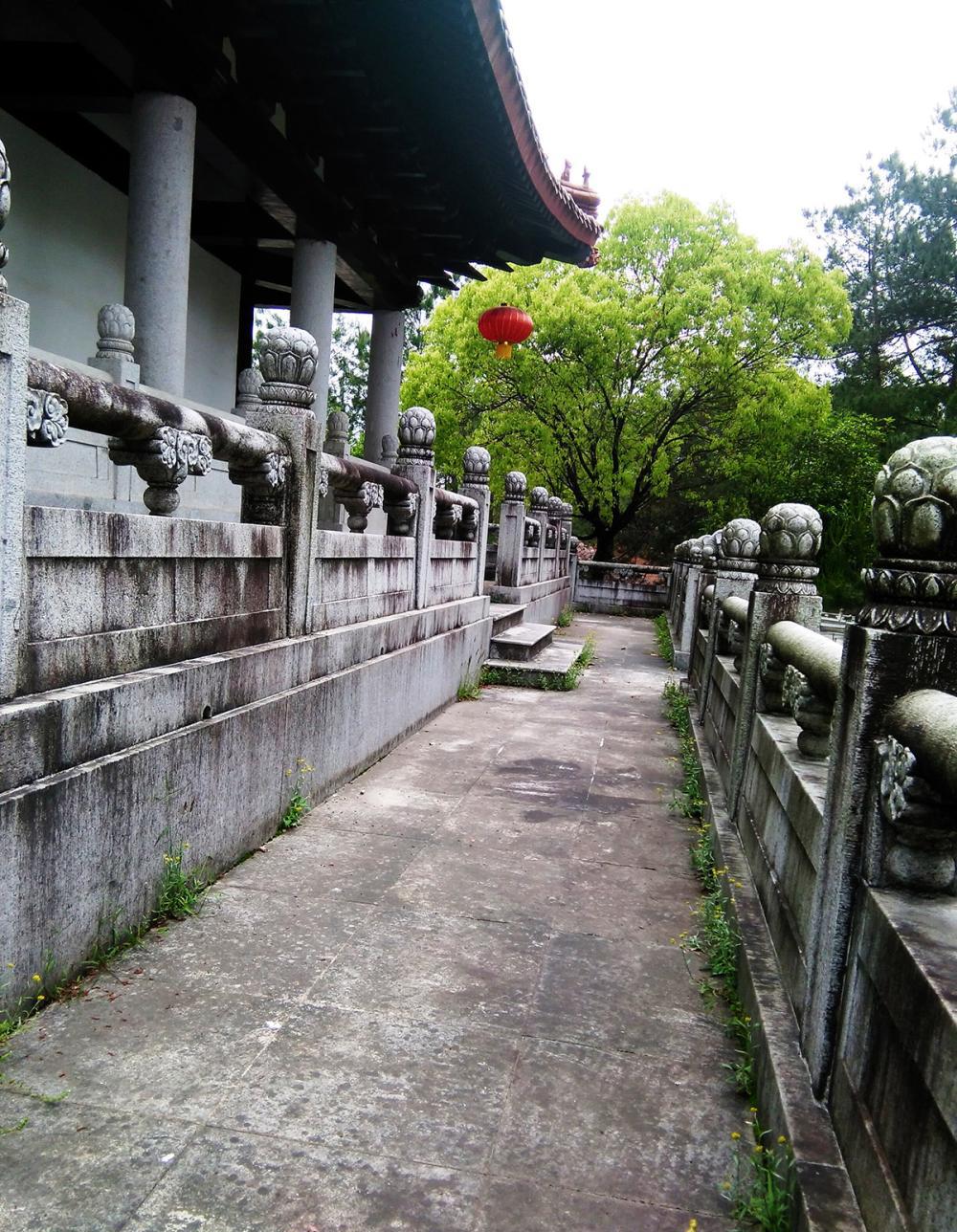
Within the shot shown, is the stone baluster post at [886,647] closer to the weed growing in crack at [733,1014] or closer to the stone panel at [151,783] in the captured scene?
the weed growing in crack at [733,1014]

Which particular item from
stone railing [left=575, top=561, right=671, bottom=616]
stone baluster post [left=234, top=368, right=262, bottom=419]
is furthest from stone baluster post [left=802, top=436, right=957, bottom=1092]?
stone railing [left=575, top=561, right=671, bottom=616]

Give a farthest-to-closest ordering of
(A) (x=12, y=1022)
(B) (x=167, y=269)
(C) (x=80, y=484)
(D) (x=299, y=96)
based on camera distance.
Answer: (D) (x=299, y=96)
(B) (x=167, y=269)
(C) (x=80, y=484)
(A) (x=12, y=1022)

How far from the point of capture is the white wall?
280 inches

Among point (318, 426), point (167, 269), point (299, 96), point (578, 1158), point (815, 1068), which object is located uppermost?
point (299, 96)

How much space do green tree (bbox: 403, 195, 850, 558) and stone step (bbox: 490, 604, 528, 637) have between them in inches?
290

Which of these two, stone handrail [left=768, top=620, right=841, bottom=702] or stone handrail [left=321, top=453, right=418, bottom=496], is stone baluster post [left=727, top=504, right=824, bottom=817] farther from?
stone handrail [left=321, top=453, right=418, bottom=496]

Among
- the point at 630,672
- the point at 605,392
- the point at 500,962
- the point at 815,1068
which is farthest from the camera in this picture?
the point at 605,392

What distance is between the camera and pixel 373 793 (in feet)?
17.4

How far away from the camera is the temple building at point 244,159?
580cm

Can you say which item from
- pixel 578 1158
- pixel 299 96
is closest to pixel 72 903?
pixel 578 1158

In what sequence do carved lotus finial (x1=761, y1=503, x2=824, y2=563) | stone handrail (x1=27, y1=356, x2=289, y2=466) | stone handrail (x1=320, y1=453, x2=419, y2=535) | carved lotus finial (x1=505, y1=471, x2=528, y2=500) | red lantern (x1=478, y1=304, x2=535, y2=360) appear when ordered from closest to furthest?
stone handrail (x1=27, y1=356, x2=289, y2=466) < carved lotus finial (x1=761, y1=503, x2=824, y2=563) < stone handrail (x1=320, y1=453, x2=419, y2=535) < carved lotus finial (x1=505, y1=471, x2=528, y2=500) < red lantern (x1=478, y1=304, x2=535, y2=360)

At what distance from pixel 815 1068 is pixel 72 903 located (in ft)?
6.76

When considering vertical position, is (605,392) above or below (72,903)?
above

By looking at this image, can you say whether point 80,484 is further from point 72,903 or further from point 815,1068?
point 815,1068
